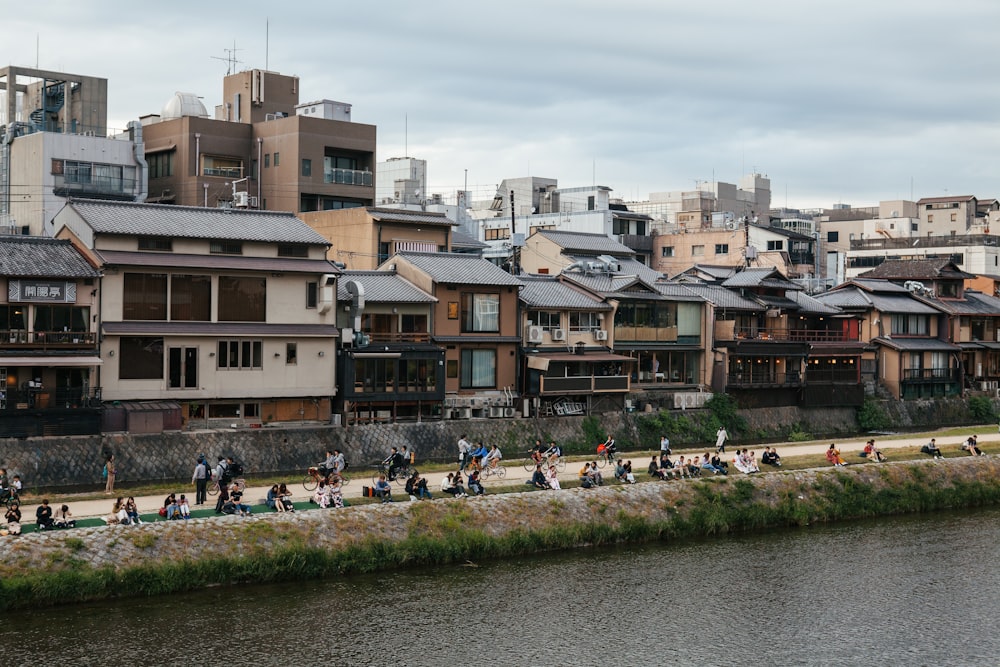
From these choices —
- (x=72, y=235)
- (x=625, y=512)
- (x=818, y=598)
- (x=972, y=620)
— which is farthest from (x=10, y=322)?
(x=972, y=620)

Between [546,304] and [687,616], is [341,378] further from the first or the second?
[687,616]

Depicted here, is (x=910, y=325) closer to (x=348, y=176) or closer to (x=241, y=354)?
(x=348, y=176)

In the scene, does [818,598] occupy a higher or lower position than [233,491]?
lower

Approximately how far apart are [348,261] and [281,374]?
18.7 meters

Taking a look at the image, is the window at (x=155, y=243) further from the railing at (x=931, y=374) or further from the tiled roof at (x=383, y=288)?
the railing at (x=931, y=374)

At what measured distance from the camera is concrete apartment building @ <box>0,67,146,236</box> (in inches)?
2778

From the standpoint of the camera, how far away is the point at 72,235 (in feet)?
171

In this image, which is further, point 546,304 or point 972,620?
point 546,304

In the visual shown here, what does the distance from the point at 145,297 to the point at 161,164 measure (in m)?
31.6

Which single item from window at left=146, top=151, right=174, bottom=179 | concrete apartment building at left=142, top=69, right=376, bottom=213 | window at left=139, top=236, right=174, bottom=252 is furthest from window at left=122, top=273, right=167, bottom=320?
window at left=146, top=151, right=174, bottom=179

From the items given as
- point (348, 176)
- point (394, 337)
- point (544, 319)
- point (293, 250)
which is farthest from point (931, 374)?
point (293, 250)

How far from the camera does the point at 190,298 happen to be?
51500 mm

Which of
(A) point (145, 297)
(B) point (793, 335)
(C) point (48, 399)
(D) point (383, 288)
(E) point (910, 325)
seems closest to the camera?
(C) point (48, 399)

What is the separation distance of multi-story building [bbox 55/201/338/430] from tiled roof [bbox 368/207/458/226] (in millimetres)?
14384
